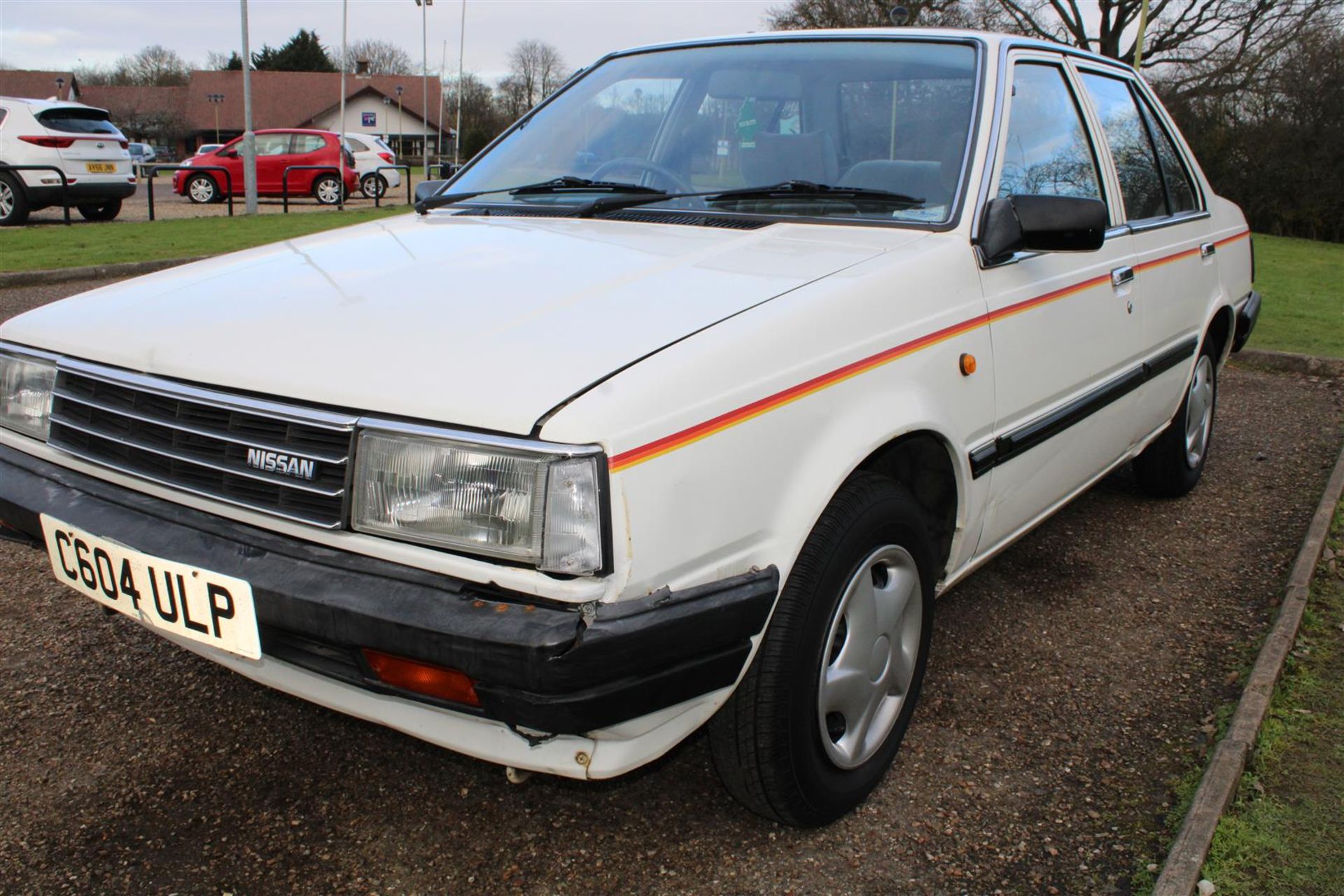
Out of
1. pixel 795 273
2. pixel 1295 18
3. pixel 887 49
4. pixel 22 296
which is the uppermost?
pixel 1295 18

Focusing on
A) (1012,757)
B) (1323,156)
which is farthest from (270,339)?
(1323,156)

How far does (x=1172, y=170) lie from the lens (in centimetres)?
413

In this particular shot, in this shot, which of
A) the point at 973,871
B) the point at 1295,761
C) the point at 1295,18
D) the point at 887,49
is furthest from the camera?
the point at 1295,18

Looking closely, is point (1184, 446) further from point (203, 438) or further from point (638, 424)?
point (203, 438)

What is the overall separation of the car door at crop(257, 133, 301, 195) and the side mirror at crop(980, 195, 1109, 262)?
20.5 meters

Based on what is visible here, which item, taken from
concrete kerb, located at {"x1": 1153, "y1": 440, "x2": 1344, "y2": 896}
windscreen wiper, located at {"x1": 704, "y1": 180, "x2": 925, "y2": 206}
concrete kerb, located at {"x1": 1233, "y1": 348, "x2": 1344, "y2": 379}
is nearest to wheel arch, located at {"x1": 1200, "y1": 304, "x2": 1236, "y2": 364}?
concrete kerb, located at {"x1": 1153, "y1": 440, "x2": 1344, "y2": 896}

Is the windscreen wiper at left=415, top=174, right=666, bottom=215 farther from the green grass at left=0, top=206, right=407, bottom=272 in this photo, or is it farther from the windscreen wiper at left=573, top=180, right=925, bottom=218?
the green grass at left=0, top=206, right=407, bottom=272

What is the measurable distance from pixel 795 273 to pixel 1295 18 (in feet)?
97.5

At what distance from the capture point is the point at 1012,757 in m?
2.58

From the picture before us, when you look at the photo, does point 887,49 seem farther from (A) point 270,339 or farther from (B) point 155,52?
(B) point 155,52

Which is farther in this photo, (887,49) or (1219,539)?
(1219,539)

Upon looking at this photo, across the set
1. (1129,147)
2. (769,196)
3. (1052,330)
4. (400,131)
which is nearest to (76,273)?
(769,196)

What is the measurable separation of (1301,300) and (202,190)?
18031 millimetres

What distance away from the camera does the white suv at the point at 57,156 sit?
13.5 meters
